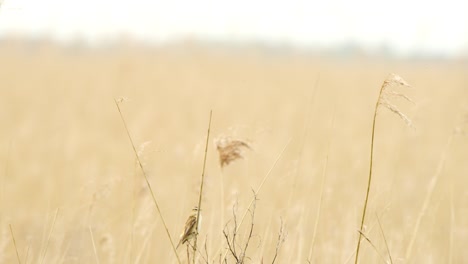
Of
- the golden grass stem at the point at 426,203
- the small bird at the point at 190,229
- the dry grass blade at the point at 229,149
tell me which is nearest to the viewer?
the small bird at the point at 190,229

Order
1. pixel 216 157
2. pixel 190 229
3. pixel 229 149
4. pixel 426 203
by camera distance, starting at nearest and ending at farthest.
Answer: pixel 190 229
pixel 229 149
pixel 426 203
pixel 216 157

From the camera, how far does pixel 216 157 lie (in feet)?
13.8

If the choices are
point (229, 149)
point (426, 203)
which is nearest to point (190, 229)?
point (229, 149)

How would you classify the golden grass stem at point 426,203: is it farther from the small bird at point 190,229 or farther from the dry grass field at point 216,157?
the small bird at point 190,229

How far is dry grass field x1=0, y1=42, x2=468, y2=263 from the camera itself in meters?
1.72

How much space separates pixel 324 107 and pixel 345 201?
3.75m

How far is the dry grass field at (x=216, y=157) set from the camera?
5.65 ft

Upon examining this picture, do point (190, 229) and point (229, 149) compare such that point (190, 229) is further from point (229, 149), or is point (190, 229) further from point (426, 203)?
point (426, 203)

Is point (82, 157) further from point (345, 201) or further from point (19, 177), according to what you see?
point (345, 201)

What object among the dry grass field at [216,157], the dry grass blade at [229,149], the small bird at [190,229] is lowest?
the small bird at [190,229]

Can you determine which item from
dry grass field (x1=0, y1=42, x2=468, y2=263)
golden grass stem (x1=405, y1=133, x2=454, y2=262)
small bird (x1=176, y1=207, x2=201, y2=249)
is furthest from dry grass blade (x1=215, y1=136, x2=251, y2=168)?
golden grass stem (x1=405, y1=133, x2=454, y2=262)

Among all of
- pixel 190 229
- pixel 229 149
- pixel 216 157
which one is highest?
pixel 216 157

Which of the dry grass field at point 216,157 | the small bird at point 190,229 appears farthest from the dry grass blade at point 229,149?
the small bird at point 190,229

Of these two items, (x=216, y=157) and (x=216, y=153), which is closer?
(x=216, y=153)
